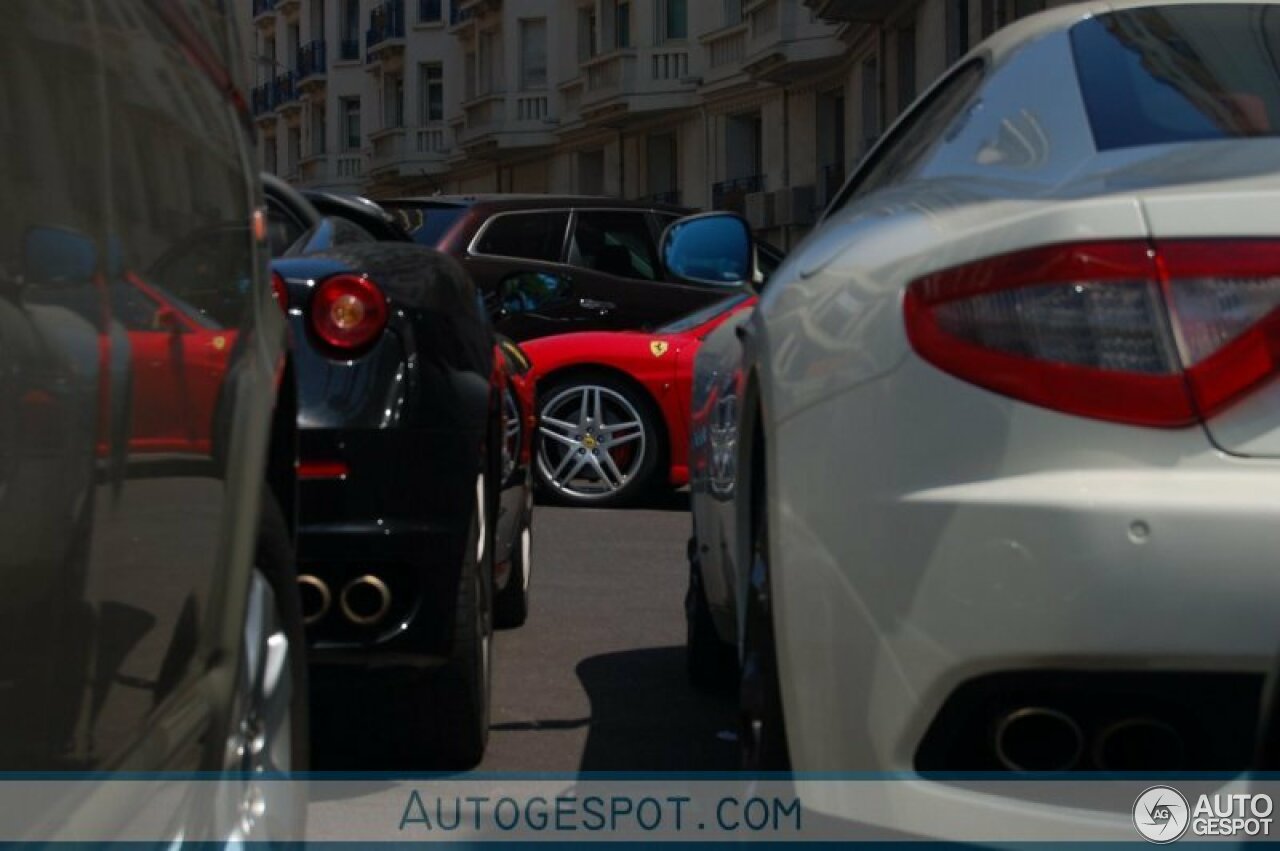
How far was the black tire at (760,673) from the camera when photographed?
9.87 ft

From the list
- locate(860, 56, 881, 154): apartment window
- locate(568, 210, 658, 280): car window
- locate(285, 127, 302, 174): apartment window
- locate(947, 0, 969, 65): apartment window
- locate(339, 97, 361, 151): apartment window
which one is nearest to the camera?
locate(568, 210, 658, 280): car window

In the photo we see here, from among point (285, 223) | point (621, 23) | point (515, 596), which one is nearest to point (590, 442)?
point (515, 596)

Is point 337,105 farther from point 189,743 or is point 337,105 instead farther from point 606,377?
point 189,743

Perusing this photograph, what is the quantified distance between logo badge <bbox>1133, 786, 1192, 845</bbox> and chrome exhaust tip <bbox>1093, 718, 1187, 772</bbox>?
0.13 ft

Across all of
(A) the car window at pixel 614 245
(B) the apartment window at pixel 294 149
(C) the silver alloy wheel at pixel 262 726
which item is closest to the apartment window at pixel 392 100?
(B) the apartment window at pixel 294 149

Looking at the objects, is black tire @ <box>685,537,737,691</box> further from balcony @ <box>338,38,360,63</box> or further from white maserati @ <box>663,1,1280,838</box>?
balcony @ <box>338,38,360,63</box>

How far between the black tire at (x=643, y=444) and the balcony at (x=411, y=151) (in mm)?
44538

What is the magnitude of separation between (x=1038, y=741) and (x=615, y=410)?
8.17 m

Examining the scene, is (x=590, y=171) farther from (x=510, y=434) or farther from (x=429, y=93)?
(x=510, y=434)

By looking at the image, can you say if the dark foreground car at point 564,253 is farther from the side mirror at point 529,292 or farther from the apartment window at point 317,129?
the apartment window at point 317,129

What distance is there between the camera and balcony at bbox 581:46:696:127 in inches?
1500

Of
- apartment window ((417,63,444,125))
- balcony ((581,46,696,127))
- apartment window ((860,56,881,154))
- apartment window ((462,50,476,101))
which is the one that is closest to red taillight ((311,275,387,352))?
apartment window ((860,56,881,154))

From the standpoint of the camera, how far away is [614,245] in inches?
563

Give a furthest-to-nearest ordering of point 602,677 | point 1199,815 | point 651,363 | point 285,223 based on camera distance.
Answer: point 651,363
point 602,677
point 285,223
point 1199,815
